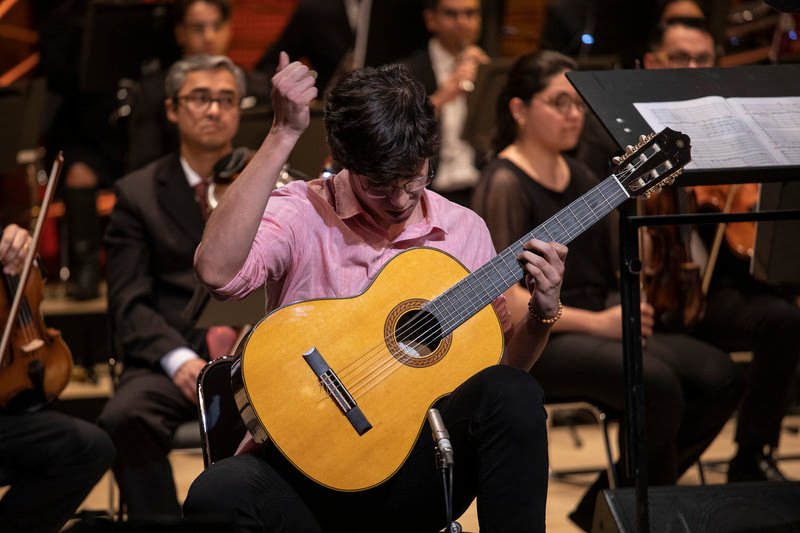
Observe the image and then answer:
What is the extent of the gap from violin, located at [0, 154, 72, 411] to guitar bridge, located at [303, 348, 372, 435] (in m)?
1.05

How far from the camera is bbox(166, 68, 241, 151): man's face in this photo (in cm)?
384

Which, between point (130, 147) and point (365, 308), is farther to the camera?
point (130, 147)

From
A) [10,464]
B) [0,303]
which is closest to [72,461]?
[10,464]

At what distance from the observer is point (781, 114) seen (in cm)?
261

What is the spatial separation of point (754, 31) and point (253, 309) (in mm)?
4166

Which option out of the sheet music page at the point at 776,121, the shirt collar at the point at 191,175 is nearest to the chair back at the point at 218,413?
the sheet music page at the point at 776,121

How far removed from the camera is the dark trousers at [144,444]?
132 inches

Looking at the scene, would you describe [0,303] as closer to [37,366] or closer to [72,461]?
[37,366]

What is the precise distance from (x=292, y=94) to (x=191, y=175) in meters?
1.73

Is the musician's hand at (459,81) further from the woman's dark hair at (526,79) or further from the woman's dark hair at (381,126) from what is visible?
the woman's dark hair at (381,126)

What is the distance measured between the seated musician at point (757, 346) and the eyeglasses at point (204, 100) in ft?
5.03

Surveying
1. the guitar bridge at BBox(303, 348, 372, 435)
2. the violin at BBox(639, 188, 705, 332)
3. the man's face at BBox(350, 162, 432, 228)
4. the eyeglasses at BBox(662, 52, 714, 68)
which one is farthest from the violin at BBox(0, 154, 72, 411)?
the eyeglasses at BBox(662, 52, 714, 68)

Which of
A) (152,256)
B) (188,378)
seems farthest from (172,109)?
(188,378)

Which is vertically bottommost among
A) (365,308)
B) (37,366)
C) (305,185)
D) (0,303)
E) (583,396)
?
(583,396)
